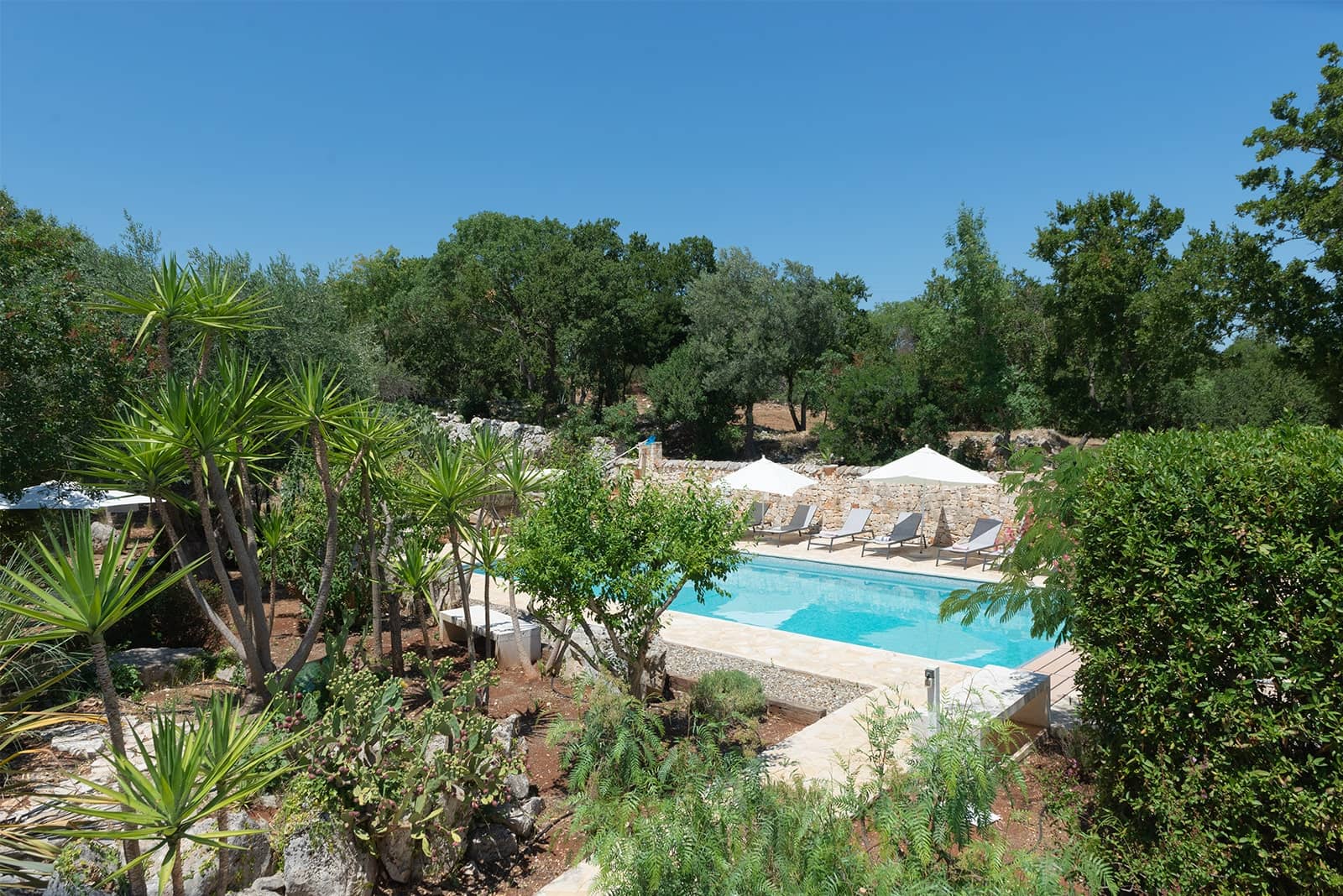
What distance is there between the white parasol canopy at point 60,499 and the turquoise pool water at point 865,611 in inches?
366

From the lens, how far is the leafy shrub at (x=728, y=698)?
7.61 m

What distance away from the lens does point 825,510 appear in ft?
67.7

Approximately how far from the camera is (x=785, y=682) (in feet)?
29.3

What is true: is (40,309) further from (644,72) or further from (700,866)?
(644,72)

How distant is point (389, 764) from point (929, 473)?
13592mm

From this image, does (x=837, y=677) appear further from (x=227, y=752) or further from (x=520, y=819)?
(x=227, y=752)

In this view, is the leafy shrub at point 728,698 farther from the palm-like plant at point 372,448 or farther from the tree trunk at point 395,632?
the palm-like plant at point 372,448

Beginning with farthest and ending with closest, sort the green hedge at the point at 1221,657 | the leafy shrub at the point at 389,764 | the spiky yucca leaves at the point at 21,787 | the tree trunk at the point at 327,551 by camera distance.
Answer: the tree trunk at the point at 327,551
the leafy shrub at the point at 389,764
the spiky yucca leaves at the point at 21,787
the green hedge at the point at 1221,657

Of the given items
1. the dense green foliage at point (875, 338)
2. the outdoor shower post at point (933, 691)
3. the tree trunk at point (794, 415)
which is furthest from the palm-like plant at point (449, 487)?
the tree trunk at point (794, 415)

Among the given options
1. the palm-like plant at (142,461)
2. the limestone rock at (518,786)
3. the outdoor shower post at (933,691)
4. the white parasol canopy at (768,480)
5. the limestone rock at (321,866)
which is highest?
the palm-like plant at (142,461)

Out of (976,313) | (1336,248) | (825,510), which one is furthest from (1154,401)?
(825,510)

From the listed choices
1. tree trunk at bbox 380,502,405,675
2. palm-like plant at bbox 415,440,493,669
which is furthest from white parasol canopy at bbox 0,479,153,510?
palm-like plant at bbox 415,440,493,669

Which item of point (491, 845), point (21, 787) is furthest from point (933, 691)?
point (21, 787)

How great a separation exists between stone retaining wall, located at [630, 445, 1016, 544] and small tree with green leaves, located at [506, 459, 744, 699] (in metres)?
9.35
